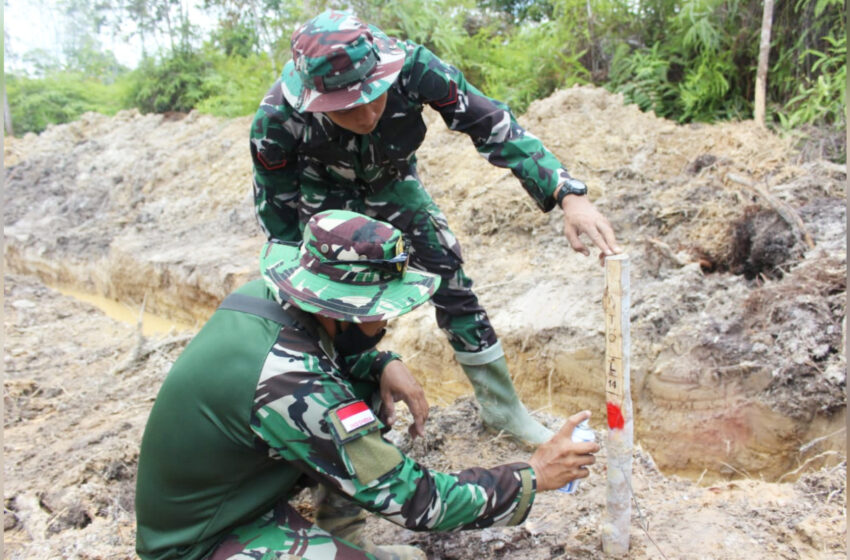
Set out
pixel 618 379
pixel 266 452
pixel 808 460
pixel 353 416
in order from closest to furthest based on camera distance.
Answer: pixel 353 416 < pixel 266 452 < pixel 618 379 < pixel 808 460

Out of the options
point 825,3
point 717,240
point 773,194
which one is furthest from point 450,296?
point 825,3

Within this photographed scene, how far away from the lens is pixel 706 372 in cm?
341

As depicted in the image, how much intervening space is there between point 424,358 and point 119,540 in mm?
2302

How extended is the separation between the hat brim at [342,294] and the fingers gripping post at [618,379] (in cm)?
57

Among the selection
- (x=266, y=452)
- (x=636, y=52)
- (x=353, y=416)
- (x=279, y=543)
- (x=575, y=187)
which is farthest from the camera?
(x=636, y=52)

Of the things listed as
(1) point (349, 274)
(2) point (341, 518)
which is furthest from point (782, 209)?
(1) point (349, 274)

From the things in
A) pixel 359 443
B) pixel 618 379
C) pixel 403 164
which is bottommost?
pixel 618 379

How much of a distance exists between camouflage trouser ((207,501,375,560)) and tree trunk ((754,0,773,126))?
18.4ft

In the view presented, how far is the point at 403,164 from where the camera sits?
2.62m

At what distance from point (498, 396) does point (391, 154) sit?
118 centimetres

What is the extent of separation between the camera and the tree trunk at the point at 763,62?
5.92m

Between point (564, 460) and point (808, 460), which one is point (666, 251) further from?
point (564, 460)

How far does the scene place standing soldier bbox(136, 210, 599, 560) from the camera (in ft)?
5.33

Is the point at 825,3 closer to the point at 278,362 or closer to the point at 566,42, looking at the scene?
the point at 566,42
